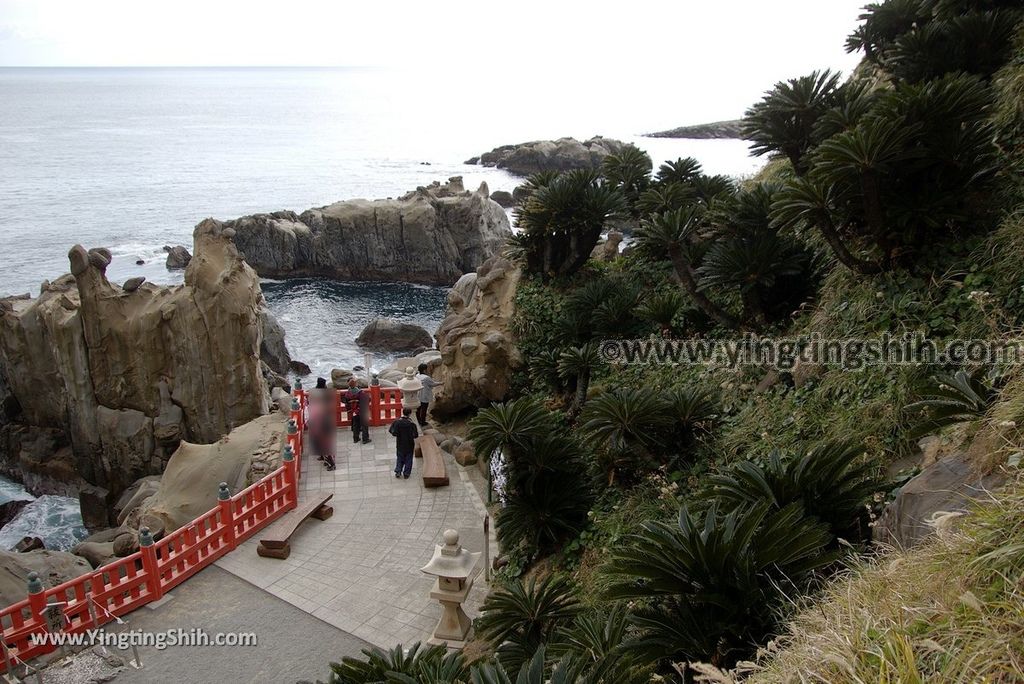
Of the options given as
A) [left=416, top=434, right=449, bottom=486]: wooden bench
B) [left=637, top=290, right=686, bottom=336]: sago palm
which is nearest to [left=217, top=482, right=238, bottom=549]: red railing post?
[left=416, top=434, right=449, bottom=486]: wooden bench

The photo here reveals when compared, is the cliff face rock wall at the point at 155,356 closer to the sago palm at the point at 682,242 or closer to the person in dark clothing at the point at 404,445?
the person in dark clothing at the point at 404,445

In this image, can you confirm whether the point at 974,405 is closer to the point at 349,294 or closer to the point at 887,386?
the point at 887,386

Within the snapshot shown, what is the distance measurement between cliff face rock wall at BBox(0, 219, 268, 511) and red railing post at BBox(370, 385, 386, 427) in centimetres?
684

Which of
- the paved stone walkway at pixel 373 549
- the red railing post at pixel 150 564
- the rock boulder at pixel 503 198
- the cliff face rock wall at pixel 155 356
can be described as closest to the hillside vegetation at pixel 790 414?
the paved stone walkway at pixel 373 549

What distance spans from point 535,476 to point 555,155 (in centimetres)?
6967

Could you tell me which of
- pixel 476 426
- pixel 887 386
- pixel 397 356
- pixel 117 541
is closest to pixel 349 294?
pixel 397 356

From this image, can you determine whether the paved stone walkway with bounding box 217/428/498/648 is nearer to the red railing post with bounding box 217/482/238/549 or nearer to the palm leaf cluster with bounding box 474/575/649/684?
the red railing post with bounding box 217/482/238/549

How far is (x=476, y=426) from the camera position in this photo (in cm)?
938

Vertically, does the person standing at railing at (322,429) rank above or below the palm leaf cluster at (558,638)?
below

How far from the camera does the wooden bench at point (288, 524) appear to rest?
10812mm

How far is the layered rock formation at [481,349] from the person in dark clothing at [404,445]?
2.21m

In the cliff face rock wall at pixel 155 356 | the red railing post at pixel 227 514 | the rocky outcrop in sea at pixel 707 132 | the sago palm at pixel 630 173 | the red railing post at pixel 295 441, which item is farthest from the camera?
the rocky outcrop in sea at pixel 707 132

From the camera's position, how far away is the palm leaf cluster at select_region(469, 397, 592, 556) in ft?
30.5

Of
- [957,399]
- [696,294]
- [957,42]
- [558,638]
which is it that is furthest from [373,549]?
[957,42]
